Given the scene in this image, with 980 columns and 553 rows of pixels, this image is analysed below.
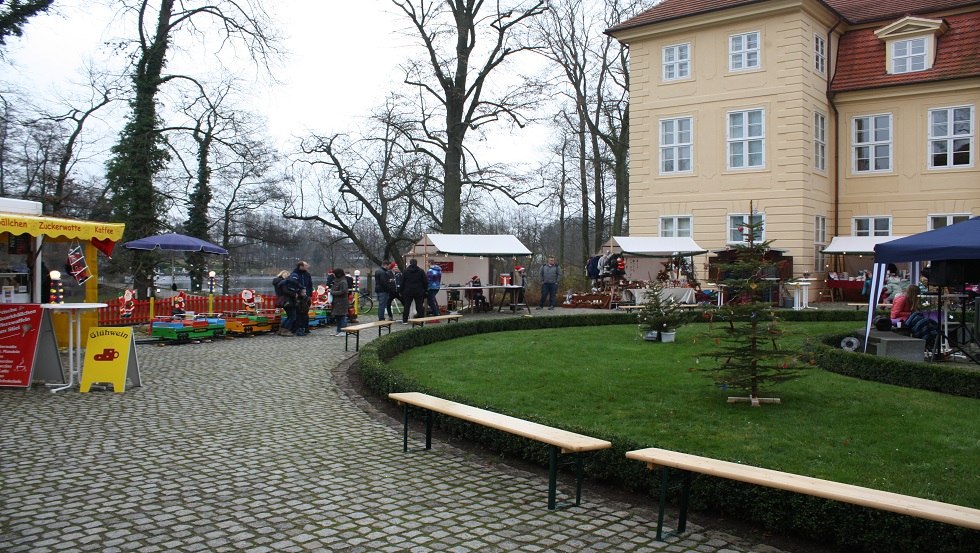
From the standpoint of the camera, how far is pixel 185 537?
5023mm

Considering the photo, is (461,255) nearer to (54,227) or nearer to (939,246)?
(54,227)

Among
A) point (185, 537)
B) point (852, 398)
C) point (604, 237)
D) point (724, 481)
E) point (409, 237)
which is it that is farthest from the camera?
point (604, 237)

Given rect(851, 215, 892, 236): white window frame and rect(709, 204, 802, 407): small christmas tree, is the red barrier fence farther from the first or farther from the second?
rect(851, 215, 892, 236): white window frame

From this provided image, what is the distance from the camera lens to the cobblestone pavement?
5.04 metres

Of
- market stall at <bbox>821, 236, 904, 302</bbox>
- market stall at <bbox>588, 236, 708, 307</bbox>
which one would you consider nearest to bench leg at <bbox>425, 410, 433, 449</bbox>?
market stall at <bbox>588, 236, 708, 307</bbox>

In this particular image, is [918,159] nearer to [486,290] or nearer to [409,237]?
[486,290]

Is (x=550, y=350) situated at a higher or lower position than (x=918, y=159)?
lower

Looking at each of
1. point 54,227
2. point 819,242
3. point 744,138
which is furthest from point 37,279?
point 819,242

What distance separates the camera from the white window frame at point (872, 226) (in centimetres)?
2748

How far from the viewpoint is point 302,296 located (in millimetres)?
18609

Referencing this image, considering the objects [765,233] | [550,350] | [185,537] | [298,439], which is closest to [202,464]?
[298,439]

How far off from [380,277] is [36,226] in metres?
9.70

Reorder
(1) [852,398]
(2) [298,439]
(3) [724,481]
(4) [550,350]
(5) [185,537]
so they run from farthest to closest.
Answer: (4) [550,350] → (1) [852,398] → (2) [298,439] → (3) [724,481] → (5) [185,537]

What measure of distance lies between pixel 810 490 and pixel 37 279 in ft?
43.7
